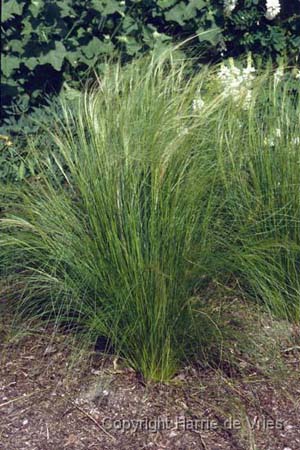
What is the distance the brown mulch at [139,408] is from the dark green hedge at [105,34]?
2052 millimetres

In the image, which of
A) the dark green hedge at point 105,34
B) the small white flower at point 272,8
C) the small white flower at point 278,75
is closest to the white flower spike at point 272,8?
the small white flower at point 272,8

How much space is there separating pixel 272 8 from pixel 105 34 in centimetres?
98

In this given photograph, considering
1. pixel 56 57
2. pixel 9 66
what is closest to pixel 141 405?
pixel 56 57

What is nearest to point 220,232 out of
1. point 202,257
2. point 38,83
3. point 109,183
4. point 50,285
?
point 202,257

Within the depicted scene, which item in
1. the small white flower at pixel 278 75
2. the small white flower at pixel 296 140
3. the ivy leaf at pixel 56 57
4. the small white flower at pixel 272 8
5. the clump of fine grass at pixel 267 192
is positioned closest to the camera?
the clump of fine grass at pixel 267 192

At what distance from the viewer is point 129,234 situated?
3.38 m

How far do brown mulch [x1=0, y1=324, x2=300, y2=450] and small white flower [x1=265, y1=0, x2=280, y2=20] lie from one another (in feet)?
7.13

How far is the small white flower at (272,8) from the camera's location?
4965mm

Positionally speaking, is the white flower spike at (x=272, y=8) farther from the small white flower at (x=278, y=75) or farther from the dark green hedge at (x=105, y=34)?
the small white flower at (x=278, y=75)

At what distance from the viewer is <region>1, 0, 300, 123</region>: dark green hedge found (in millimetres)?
5141

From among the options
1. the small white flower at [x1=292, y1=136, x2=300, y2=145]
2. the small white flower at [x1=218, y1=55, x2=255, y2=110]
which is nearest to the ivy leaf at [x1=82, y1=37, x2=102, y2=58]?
the small white flower at [x1=218, y1=55, x2=255, y2=110]

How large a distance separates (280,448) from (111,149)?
1.30 metres

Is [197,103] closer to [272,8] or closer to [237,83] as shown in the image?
[237,83]

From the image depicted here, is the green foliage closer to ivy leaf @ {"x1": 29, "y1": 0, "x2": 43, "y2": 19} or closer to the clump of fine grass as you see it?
the clump of fine grass
